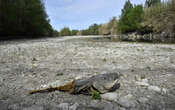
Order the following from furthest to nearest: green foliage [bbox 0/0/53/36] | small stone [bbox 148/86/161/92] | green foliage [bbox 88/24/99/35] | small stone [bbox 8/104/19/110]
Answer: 1. green foliage [bbox 88/24/99/35]
2. green foliage [bbox 0/0/53/36]
3. small stone [bbox 148/86/161/92]
4. small stone [bbox 8/104/19/110]

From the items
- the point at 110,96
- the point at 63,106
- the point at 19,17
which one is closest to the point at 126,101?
the point at 110,96

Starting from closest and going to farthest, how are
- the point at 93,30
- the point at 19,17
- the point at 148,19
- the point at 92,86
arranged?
the point at 92,86 < the point at 19,17 < the point at 148,19 < the point at 93,30

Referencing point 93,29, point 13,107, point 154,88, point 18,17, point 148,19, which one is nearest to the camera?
point 13,107

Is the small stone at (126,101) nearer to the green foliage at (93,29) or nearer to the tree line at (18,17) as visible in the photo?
the tree line at (18,17)

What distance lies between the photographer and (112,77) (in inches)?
56.6

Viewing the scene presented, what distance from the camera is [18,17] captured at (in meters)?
14.1

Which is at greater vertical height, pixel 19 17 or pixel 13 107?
pixel 19 17

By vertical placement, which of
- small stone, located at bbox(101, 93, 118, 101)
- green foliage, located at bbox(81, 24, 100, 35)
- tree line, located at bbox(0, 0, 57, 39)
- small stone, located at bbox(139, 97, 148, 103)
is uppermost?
green foliage, located at bbox(81, 24, 100, 35)

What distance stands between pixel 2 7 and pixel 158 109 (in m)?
15.2

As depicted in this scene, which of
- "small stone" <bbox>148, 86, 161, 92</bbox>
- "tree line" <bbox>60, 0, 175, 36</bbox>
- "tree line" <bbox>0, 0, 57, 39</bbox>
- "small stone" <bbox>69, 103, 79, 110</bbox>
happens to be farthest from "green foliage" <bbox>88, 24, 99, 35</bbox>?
"small stone" <bbox>69, 103, 79, 110</bbox>

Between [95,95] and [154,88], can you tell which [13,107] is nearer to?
[95,95]

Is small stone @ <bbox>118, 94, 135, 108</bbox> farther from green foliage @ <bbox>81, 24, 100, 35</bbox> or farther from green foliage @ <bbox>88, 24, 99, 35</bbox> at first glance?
green foliage @ <bbox>88, 24, 99, 35</bbox>

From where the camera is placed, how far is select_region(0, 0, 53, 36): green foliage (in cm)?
1186

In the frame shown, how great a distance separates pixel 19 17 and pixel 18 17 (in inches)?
7.2
